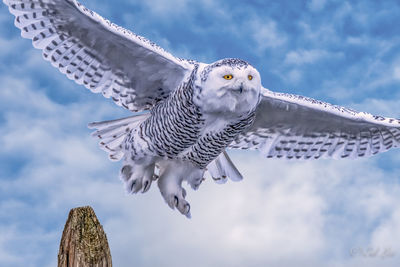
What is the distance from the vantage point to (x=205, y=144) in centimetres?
589

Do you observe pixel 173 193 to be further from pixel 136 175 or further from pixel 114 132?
pixel 114 132

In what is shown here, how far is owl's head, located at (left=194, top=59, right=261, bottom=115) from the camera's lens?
5.16 m

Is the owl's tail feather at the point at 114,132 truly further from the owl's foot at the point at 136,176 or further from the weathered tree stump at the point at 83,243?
the weathered tree stump at the point at 83,243

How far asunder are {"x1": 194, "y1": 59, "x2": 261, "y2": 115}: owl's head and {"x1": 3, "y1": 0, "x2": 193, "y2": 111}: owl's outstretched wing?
26.0 inches

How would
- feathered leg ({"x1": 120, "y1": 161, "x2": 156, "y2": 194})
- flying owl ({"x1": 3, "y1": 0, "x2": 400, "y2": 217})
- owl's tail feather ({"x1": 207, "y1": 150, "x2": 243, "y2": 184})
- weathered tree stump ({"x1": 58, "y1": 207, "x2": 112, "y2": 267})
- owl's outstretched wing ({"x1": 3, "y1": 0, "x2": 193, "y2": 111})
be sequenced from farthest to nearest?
1. owl's tail feather ({"x1": 207, "y1": 150, "x2": 243, "y2": 184})
2. feathered leg ({"x1": 120, "y1": 161, "x2": 156, "y2": 194})
3. owl's outstretched wing ({"x1": 3, "y1": 0, "x2": 193, "y2": 111})
4. flying owl ({"x1": 3, "y1": 0, "x2": 400, "y2": 217})
5. weathered tree stump ({"x1": 58, "y1": 207, "x2": 112, "y2": 267})

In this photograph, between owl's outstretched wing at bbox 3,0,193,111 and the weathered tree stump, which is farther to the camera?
owl's outstretched wing at bbox 3,0,193,111

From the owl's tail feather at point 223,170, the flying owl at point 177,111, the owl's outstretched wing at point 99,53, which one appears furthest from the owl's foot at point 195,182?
the owl's outstretched wing at point 99,53

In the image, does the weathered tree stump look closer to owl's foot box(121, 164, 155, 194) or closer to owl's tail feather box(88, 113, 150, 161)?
owl's foot box(121, 164, 155, 194)

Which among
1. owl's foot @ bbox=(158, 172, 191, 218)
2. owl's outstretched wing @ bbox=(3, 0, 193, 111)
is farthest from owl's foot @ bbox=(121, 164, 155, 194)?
owl's outstretched wing @ bbox=(3, 0, 193, 111)

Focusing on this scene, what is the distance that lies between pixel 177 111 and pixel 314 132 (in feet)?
6.72

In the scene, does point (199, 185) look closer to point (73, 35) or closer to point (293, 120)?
point (293, 120)

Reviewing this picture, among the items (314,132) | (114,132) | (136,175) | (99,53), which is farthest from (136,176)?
(314,132)

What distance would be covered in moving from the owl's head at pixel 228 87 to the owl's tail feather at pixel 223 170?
177cm

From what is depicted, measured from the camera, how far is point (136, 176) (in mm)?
6461
